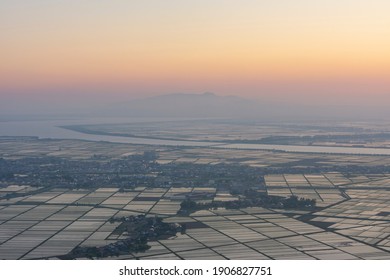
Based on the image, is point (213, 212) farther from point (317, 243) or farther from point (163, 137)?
point (163, 137)

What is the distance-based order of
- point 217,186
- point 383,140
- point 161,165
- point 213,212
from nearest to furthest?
point 213,212 < point 217,186 < point 161,165 < point 383,140

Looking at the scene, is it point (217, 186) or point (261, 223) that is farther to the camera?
point (217, 186)

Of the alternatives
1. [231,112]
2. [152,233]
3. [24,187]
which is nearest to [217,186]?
[24,187]

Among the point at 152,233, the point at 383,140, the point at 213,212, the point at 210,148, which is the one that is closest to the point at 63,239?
the point at 152,233

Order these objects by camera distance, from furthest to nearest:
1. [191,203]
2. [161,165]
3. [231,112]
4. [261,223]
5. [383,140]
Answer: [231,112] < [383,140] < [161,165] < [191,203] < [261,223]

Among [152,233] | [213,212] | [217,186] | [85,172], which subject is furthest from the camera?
[85,172]

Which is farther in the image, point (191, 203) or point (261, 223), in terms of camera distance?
point (191, 203)

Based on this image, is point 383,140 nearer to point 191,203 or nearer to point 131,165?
point 131,165

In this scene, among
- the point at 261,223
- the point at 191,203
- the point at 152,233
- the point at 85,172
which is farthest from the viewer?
the point at 85,172
